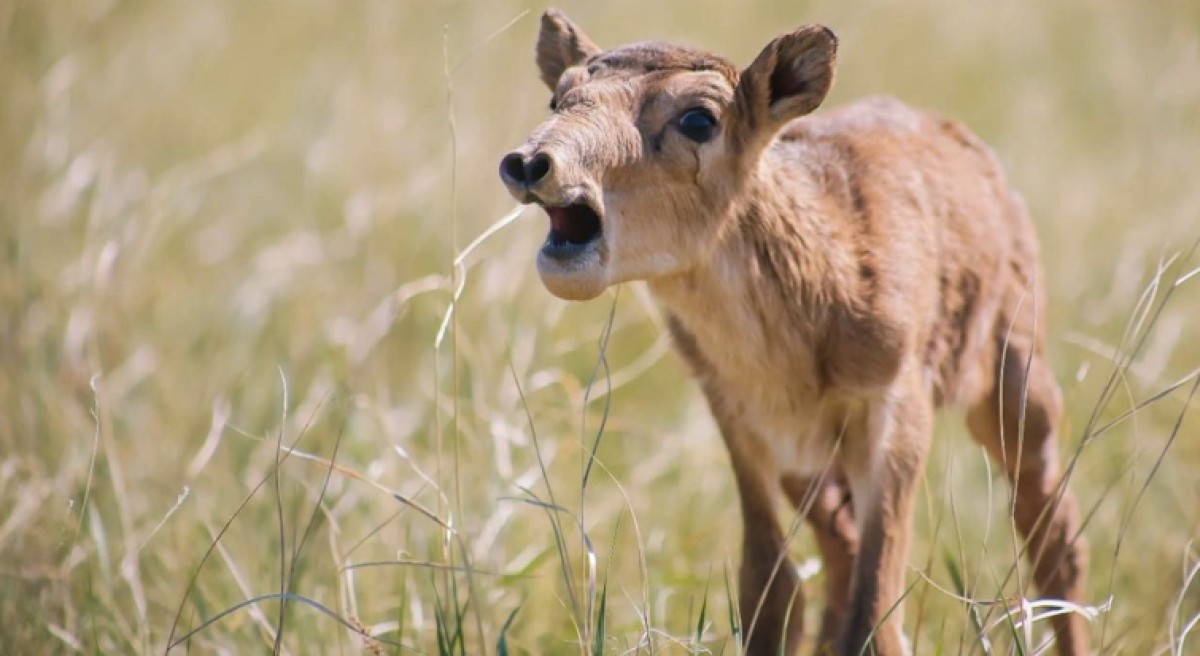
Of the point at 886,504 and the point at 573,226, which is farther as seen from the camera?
the point at 886,504

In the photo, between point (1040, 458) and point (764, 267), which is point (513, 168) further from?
point (1040, 458)

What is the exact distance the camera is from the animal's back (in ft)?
17.2

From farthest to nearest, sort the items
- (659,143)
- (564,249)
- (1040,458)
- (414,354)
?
1. (414,354)
2. (1040,458)
3. (659,143)
4. (564,249)

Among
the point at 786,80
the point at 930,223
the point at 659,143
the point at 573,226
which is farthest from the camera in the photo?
the point at 930,223

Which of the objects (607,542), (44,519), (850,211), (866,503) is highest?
(850,211)

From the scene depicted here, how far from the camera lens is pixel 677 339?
537cm

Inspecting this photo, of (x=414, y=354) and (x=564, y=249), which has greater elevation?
(x=564, y=249)

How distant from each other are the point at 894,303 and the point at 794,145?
72 cm

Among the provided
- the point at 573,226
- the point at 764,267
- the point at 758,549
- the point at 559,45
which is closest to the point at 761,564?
the point at 758,549

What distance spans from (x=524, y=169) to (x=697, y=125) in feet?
2.84

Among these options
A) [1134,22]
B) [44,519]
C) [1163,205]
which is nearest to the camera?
[44,519]

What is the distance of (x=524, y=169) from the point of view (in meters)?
3.99

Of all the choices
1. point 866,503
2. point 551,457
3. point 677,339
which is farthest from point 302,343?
point 866,503

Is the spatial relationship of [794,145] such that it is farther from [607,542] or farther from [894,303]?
[607,542]
